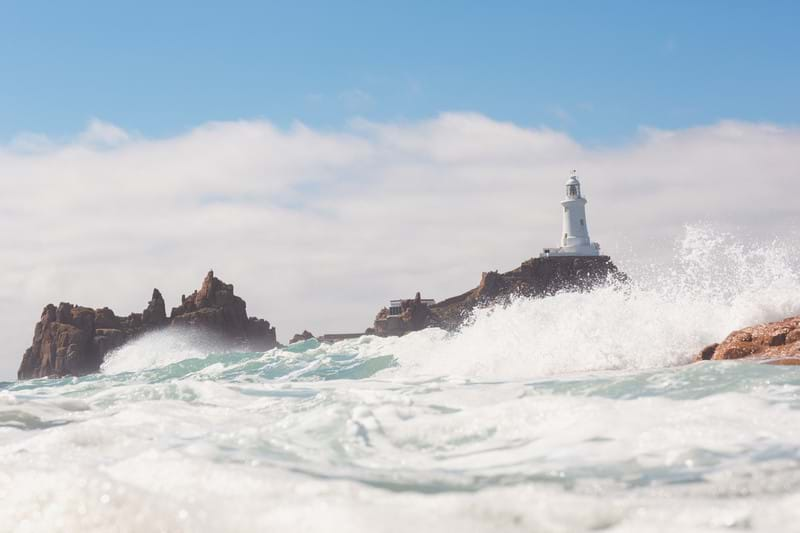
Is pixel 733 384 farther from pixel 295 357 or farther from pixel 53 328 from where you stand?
pixel 53 328

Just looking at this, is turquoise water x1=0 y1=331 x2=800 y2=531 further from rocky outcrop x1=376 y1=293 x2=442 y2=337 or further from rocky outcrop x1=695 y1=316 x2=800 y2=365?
rocky outcrop x1=376 y1=293 x2=442 y2=337

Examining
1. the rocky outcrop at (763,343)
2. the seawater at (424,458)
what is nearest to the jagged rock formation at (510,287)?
the rocky outcrop at (763,343)

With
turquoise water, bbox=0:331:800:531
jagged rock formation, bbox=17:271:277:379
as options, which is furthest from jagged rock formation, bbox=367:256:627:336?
turquoise water, bbox=0:331:800:531

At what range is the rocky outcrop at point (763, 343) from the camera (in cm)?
790

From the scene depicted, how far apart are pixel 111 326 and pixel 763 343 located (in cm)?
6183

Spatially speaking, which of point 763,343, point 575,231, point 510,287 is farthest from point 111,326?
point 763,343

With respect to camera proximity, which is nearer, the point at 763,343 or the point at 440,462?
the point at 440,462

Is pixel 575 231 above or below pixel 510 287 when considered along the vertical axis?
above

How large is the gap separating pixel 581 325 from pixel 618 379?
5.32 metres

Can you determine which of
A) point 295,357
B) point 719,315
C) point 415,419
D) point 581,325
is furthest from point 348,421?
point 295,357

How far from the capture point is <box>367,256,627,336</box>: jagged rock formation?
182 ft

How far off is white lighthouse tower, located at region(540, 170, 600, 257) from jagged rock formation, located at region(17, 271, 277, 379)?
2758 cm

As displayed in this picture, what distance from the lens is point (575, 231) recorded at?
6209 cm

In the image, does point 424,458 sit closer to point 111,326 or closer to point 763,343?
point 763,343
